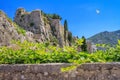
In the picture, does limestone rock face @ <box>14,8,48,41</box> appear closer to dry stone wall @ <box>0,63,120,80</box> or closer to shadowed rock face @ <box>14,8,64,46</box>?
shadowed rock face @ <box>14,8,64,46</box>

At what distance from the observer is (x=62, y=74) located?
8148 mm

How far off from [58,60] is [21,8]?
68492 mm

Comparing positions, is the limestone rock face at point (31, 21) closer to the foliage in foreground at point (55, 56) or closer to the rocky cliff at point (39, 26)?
the rocky cliff at point (39, 26)

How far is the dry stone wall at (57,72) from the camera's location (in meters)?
7.90

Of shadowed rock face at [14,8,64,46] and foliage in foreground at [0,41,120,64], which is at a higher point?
shadowed rock face at [14,8,64,46]

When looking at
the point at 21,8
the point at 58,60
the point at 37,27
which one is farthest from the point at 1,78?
the point at 21,8

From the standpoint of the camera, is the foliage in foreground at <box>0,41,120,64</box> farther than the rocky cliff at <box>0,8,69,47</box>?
No

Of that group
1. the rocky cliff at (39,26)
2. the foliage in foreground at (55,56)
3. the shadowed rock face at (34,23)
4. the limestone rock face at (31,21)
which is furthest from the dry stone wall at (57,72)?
the limestone rock face at (31,21)

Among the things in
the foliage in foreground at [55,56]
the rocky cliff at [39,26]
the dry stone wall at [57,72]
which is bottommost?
the dry stone wall at [57,72]

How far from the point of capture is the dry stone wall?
7.90 m

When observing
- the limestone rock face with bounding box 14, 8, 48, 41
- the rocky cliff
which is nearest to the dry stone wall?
the rocky cliff

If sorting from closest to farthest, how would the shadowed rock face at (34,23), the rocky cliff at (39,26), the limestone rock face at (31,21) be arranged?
the rocky cliff at (39,26)
the shadowed rock face at (34,23)
the limestone rock face at (31,21)

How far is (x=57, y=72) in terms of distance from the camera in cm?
816

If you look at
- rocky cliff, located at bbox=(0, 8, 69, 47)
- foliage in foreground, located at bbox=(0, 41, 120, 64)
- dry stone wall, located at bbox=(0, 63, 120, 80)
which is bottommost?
dry stone wall, located at bbox=(0, 63, 120, 80)
